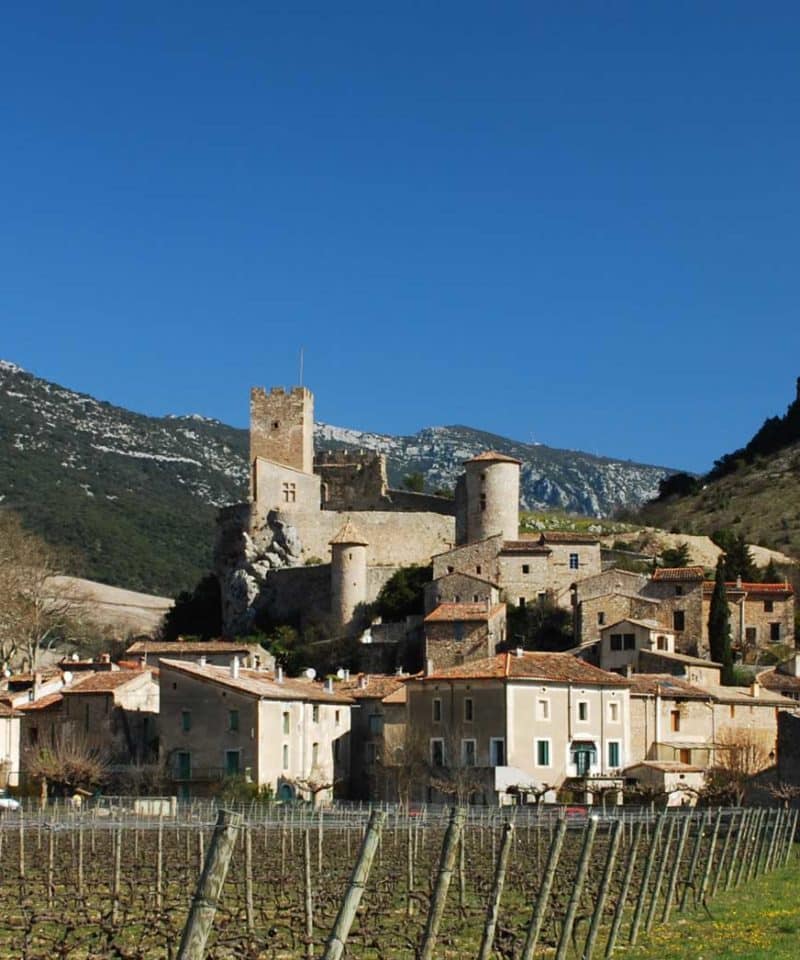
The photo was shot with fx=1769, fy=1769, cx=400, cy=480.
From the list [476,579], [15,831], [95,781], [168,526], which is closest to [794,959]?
[15,831]

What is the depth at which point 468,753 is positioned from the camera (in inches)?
2308

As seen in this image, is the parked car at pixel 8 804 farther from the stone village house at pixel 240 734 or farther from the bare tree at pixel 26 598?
the bare tree at pixel 26 598

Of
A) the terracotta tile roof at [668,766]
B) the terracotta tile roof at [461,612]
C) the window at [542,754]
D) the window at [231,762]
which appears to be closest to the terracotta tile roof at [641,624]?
the terracotta tile roof at [461,612]

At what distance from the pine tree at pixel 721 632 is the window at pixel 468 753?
15002 mm

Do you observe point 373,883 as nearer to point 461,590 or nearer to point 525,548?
point 461,590

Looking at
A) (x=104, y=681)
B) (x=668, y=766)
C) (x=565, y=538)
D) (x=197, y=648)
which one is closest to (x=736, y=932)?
(x=668, y=766)

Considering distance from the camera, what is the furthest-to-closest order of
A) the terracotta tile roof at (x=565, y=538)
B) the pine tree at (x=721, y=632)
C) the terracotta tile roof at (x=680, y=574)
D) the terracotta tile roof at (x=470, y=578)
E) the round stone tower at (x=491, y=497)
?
the round stone tower at (x=491, y=497) < the terracotta tile roof at (x=565, y=538) < the terracotta tile roof at (x=470, y=578) < the terracotta tile roof at (x=680, y=574) < the pine tree at (x=721, y=632)

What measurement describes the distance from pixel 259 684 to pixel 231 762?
390 centimetres

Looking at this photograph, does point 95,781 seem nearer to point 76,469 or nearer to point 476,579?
point 476,579

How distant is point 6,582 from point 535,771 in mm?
30075

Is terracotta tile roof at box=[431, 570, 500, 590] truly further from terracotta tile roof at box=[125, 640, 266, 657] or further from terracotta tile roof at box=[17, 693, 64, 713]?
terracotta tile roof at box=[17, 693, 64, 713]

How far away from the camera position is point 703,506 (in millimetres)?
114250

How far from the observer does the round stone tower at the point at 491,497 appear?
79125 mm

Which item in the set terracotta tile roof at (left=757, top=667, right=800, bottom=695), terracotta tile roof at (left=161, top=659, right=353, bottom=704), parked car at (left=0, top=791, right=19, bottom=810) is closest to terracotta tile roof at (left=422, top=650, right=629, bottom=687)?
terracotta tile roof at (left=161, top=659, right=353, bottom=704)
